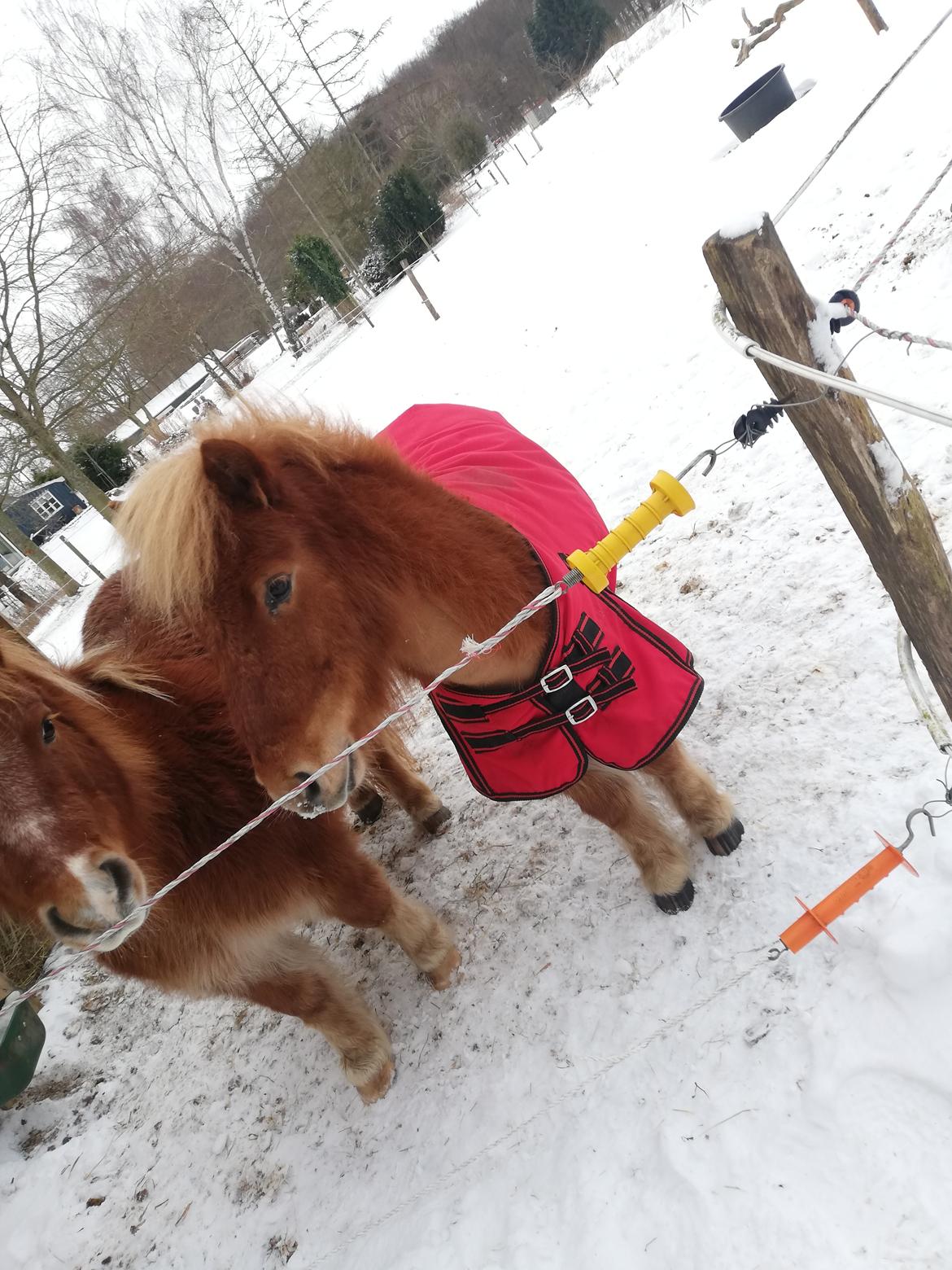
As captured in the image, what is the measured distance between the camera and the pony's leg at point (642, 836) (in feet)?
7.30

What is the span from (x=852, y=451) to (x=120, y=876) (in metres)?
1.85

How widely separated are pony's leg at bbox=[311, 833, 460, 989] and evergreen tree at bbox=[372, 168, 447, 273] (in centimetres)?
2028

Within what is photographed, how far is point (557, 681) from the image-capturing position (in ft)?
6.09

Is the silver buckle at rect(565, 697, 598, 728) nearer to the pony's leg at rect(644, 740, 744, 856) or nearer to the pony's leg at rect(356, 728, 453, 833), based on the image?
the pony's leg at rect(644, 740, 744, 856)

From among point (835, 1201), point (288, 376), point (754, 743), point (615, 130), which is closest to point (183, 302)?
point (288, 376)

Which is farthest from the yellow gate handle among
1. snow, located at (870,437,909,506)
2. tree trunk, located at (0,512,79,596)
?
tree trunk, located at (0,512,79,596)

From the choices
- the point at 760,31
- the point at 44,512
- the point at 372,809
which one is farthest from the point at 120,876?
the point at 44,512

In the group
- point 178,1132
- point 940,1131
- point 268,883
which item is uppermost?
point 268,883

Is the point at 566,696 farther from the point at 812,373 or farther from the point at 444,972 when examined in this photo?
the point at 444,972

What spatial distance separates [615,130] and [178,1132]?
15623 mm

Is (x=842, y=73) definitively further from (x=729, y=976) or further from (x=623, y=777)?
(x=729, y=976)

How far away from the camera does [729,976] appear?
2000 millimetres

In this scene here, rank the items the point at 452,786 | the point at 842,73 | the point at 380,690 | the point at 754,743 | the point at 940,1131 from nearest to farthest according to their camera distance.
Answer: the point at 940,1131 → the point at 380,690 → the point at 754,743 → the point at 452,786 → the point at 842,73

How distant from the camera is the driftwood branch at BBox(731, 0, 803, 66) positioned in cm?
1091
